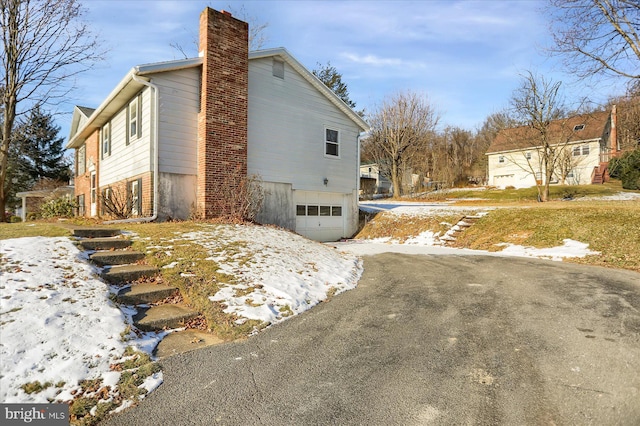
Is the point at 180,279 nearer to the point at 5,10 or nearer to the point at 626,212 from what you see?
the point at 626,212

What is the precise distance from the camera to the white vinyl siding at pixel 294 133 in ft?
40.2

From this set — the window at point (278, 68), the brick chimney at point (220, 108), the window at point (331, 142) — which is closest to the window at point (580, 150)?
the window at point (331, 142)

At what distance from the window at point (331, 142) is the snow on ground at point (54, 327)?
1061 cm

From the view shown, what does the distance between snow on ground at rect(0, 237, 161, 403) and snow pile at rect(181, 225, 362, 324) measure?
4.70 ft

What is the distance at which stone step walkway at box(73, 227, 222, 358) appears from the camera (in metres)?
3.94

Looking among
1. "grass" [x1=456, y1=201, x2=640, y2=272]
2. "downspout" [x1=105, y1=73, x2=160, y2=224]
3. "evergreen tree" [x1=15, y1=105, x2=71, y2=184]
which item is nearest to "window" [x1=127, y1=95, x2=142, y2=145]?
"downspout" [x1=105, y1=73, x2=160, y2=224]

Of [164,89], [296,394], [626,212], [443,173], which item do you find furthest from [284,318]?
[443,173]

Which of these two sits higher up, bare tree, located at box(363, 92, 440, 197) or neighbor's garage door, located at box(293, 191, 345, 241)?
bare tree, located at box(363, 92, 440, 197)

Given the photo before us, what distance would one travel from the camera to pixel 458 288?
6.09 m

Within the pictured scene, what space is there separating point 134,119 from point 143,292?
9085 mm

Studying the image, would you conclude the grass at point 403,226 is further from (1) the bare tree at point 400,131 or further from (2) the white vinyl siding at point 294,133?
(1) the bare tree at point 400,131

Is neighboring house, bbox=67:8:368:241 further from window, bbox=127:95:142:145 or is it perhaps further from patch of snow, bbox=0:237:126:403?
patch of snow, bbox=0:237:126:403

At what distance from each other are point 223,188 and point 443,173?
92.7 ft

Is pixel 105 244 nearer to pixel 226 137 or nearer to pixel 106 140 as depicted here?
pixel 226 137
